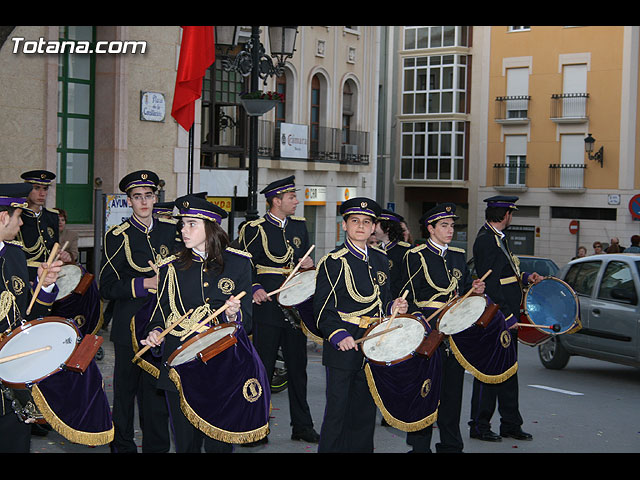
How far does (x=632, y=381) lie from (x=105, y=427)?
8537 mm

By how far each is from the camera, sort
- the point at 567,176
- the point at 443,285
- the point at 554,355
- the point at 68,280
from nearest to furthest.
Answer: the point at 443,285, the point at 68,280, the point at 554,355, the point at 567,176

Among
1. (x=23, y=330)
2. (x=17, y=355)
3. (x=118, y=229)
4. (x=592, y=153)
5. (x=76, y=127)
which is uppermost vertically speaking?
(x=592, y=153)

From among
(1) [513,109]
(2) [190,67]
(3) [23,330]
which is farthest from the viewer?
(1) [513,109]

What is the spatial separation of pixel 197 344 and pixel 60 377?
858 millimetres

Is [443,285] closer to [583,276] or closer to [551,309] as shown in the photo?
[551,309]

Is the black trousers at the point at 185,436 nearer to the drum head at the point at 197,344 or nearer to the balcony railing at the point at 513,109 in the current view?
the drum head at the point at 197,344

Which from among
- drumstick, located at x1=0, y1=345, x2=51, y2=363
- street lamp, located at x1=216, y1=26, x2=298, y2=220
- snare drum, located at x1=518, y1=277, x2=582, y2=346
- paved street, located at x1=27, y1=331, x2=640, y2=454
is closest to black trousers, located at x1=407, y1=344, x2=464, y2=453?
paved street, located at x1=27, y1=331, x2=640, y2=454

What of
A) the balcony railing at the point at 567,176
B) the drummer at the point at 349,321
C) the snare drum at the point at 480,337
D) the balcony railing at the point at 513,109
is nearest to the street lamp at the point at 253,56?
the snare drum at the point at 480,337

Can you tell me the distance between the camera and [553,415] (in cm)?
1016

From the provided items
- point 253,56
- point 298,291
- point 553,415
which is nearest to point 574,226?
point 253,56

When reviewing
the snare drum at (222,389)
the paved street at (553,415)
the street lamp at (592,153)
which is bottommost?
the paved street at (553,415)

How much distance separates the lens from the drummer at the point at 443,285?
7816 mm

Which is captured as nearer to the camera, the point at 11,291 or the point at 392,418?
the point at 11,291

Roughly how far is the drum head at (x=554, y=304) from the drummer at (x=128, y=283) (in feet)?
12.2
